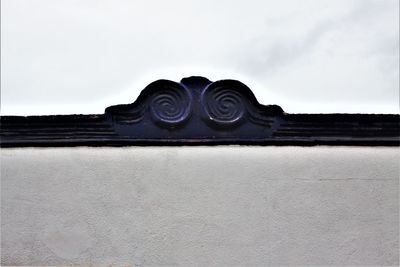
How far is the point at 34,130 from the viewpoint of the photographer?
3707 millimetres

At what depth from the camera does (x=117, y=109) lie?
145 inches

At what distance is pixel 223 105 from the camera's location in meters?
3.69

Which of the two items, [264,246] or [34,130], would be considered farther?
[34,130]

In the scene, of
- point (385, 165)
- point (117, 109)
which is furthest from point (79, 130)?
point (385, 165)

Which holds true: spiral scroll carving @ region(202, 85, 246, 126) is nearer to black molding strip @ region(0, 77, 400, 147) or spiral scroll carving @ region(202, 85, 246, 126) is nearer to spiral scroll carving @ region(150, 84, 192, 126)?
black molding strip @ region(0, 77, 400, 147)

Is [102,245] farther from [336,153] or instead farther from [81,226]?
[336,153]

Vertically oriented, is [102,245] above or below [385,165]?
below

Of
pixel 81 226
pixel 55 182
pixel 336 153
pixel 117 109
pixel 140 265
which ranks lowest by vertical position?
pixel 140 265

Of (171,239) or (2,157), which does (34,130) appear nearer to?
Result: (2,157)

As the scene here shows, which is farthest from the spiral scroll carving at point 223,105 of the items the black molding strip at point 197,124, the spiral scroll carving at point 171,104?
the spiral scroll carving at point 171,104

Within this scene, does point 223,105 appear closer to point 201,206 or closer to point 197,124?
point 197,124

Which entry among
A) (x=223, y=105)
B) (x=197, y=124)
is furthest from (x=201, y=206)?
(x=223, y=105)

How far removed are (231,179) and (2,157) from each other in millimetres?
1881

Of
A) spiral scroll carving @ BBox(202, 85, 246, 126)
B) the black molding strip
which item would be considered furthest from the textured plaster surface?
spiral scroll carving @ BBox(202, 85, 246, 126)
